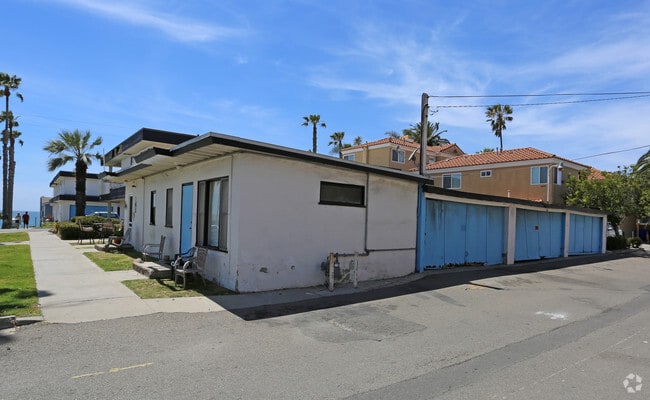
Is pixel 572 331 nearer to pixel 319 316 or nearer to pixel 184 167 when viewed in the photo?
pixel 319 316

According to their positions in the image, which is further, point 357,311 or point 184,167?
point 184,167

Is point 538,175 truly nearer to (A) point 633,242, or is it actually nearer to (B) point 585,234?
(B) point 585,234

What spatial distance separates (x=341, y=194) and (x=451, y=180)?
2422 cm

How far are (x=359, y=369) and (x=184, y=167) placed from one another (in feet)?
29.0

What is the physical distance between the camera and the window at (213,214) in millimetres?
9547

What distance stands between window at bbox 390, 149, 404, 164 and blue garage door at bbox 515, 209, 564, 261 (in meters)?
19.2

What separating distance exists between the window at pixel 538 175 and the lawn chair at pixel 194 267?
82.8ft

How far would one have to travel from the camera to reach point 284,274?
29.9ft

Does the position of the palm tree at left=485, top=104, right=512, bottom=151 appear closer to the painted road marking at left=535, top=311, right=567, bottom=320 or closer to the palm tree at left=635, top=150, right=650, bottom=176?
the palm tree at left=635, top=150, right=650, bottom=176

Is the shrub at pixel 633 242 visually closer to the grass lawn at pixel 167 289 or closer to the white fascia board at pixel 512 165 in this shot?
the white fascia board at pixel 512 165

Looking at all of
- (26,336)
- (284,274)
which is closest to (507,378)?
(284,274)

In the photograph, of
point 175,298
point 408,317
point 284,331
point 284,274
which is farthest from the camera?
point 284,274

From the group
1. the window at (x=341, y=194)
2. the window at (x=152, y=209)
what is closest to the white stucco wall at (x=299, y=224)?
the window at (x=341, y=194)

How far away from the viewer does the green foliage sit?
25.2 metres
